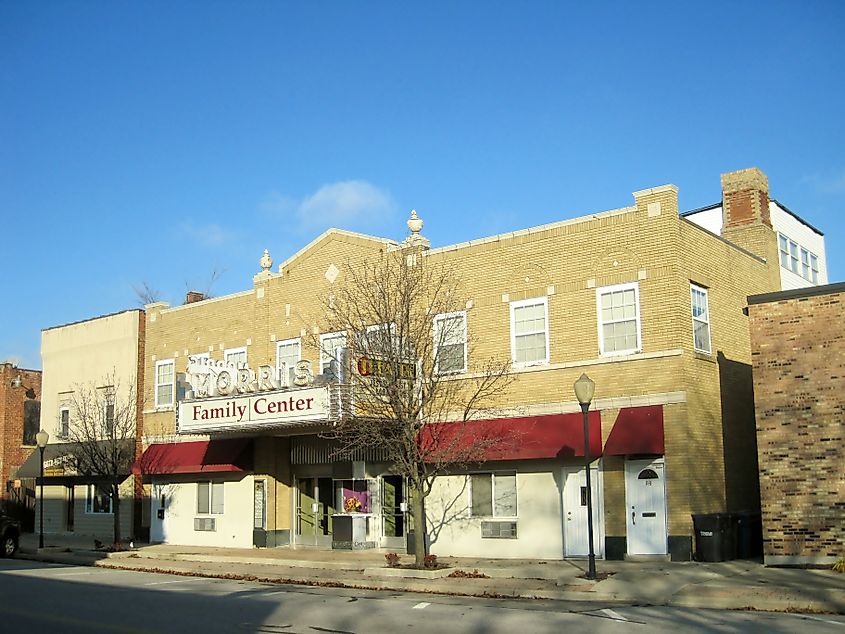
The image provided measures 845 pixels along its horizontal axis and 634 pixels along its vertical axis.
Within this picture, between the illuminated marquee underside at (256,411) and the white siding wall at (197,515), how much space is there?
3602mm

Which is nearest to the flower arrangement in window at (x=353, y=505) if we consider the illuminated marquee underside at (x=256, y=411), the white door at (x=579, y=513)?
the illuminated marquee underside at (x=256, y=411)

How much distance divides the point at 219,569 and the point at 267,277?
32.7 ft

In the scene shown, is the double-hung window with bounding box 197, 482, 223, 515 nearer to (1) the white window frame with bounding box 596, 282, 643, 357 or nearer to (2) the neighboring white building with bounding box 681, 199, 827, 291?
(1) the white window frame with bounding box 596, 282, 643, 357

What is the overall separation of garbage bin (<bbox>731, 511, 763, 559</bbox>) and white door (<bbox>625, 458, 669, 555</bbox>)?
5.46 ft

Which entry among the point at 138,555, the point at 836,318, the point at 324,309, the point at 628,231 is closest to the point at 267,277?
the point at 324,309

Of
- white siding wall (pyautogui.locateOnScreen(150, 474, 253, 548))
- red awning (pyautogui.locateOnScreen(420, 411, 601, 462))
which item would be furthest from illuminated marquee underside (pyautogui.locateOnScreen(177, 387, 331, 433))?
white siding wall (pyautogui.locateOnScreen(150, 474, 253, 548))

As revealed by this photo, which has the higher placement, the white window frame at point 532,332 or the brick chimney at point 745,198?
the brick chimney at point 745,198

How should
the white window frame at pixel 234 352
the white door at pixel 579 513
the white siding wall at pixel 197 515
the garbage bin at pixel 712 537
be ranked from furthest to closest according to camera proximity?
the white window frame at pixel 234 352, the white siding wall at pixel 197 515, the white door at pixel 579 513, the garbage bin at pixel 712 537

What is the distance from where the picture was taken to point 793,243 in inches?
1242

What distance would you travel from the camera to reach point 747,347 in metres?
25.7

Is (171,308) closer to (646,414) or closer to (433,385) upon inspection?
(433,385)

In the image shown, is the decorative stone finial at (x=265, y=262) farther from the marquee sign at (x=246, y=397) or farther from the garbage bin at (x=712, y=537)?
the garbage bin at (x=712, y=537)

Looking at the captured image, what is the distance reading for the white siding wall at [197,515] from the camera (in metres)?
30.7

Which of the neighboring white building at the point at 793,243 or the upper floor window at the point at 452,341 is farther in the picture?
the neighboring white building at the point at 793,243
